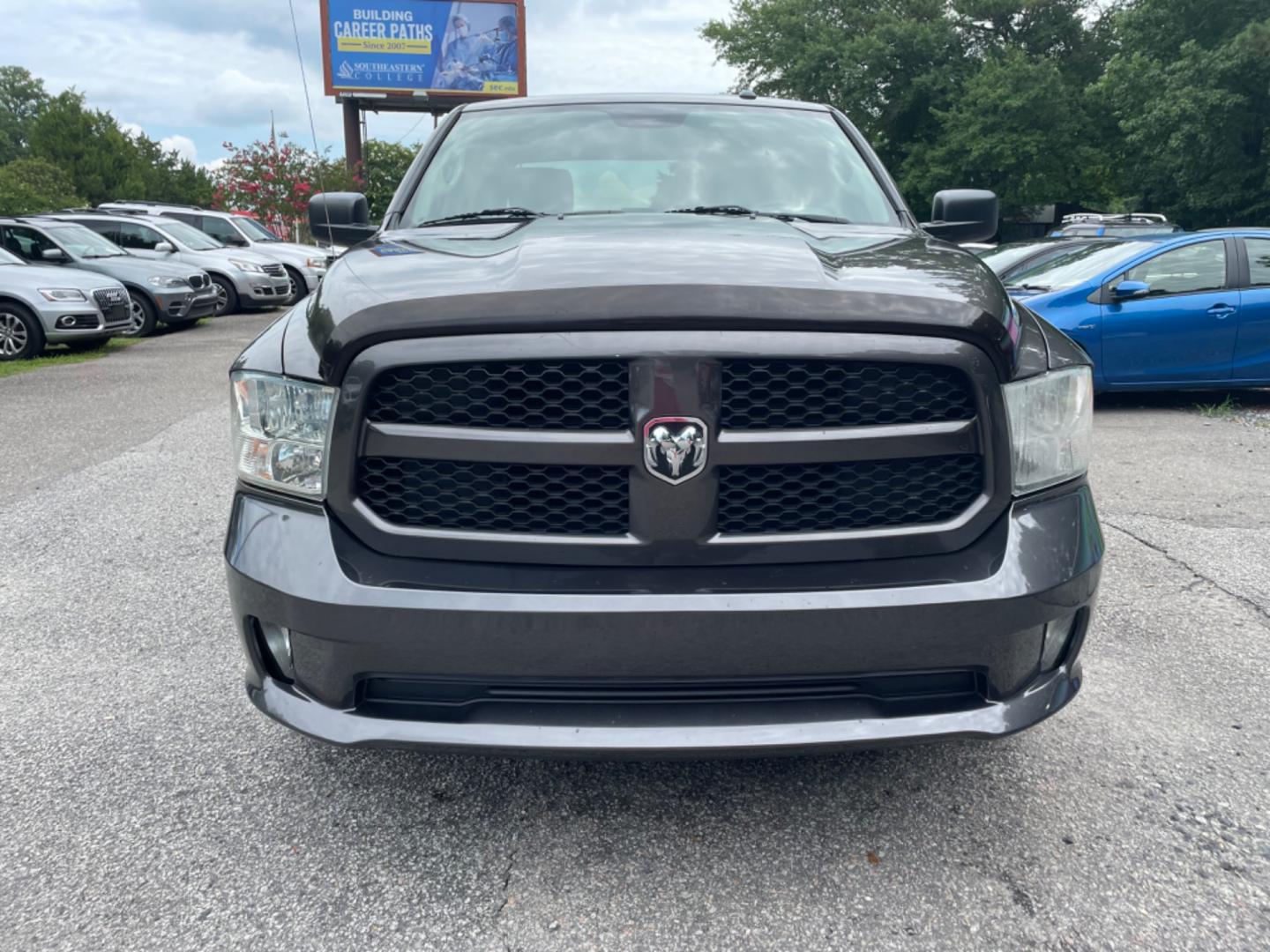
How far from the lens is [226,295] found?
17.0 meters

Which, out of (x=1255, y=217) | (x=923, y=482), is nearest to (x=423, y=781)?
(x=923, y=482)

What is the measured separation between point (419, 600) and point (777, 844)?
1026mm

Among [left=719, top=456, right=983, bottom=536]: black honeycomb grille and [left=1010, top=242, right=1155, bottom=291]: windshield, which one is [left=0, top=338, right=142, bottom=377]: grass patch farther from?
[left=719, top=456, right=983, bottom=536]: black honeycomb grille

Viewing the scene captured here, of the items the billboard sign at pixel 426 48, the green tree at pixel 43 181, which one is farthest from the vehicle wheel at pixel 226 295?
the billboard sign at pixel 426 48

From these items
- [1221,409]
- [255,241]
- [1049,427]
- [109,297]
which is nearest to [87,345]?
[109,297]

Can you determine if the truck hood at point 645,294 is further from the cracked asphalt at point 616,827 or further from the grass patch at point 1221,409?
the grass patch at point 1221,409

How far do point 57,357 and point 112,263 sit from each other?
2.46 m

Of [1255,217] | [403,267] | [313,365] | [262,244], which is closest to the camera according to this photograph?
[313,365]

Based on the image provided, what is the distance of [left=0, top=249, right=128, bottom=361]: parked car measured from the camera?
38.2 feet

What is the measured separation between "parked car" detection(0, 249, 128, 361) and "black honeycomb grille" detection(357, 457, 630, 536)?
11598 mm

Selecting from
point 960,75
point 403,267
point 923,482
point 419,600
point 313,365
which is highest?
point 960,75

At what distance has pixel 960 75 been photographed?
3438 centimetres

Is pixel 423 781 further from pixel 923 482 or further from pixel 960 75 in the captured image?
pixel 960 75

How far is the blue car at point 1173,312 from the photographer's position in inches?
317
